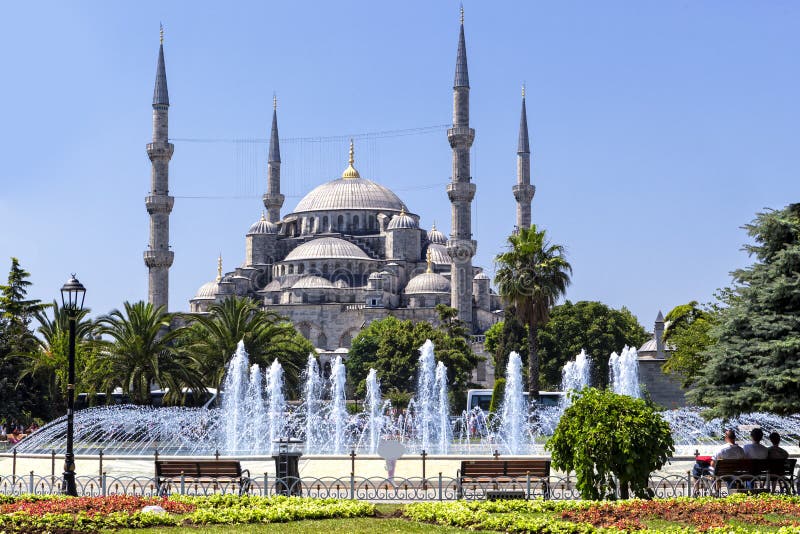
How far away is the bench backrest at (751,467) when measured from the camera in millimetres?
13383

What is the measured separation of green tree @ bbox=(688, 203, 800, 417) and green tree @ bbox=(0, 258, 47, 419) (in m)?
25.0

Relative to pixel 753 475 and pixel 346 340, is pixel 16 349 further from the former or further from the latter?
pixel 346 340

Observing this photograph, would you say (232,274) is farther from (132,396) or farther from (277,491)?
(277,491)

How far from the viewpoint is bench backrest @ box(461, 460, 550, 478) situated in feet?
46.1

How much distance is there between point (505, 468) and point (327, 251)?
65.8m

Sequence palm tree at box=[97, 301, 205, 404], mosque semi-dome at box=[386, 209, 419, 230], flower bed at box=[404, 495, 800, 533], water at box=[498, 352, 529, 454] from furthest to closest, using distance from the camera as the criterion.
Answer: mosque semi-dome at box=[386, 209, 419, 230], palm tree at box=[97, 301, 205, 404], water at box=[498, 352, 529, 454], flower bed at box=[404, 495, 800, 533]

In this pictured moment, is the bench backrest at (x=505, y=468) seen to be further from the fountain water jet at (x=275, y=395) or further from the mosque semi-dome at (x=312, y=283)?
the mosque semi-dome at (x=312, y=283)

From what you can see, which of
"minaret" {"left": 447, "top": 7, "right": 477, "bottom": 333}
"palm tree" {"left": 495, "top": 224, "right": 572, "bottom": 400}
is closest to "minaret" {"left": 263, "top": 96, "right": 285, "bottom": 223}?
"minaret" {"left": 447, "top": 7, "right": 477, "bottom": 333}

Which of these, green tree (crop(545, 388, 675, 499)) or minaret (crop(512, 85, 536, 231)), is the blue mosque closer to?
minaret (crop(512, 85, 536, 231))

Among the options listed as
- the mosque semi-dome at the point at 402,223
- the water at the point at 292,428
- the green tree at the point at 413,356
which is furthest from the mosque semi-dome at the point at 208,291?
the water at the point at 292,428

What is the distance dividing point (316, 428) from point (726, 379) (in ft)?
64.8

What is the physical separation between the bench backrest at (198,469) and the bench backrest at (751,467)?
226 inches

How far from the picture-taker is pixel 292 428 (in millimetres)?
30797

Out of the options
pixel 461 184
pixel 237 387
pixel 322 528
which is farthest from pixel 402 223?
pixel 322 528
